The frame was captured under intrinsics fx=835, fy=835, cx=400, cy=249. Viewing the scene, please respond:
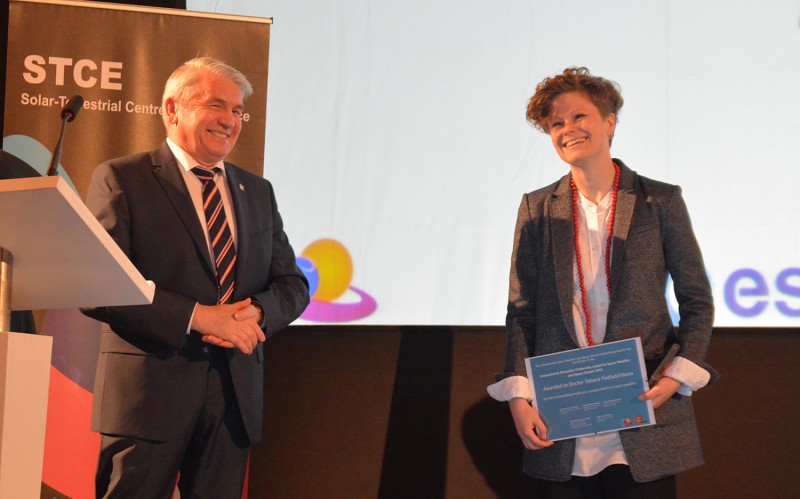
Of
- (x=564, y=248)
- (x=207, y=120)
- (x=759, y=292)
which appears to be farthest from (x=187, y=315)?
(x=759, y=292)

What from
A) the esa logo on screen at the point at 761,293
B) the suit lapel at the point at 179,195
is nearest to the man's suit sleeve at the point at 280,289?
the suit lapel at the point at 179,195

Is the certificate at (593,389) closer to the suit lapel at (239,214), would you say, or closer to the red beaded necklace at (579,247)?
the red beaded necklace at (579,247)

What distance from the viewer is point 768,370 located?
3486 mm

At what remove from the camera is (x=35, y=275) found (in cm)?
158

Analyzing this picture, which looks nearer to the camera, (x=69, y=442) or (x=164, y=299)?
(x=164, y=299)

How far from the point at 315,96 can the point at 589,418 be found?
6.16 feet

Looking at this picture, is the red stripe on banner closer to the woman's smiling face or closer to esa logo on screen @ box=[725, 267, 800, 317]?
the woman's smiling face

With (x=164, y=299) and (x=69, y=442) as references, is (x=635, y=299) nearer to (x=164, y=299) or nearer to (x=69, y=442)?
(x=164, y=299)

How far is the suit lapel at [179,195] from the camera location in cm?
238

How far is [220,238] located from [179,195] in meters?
0.17

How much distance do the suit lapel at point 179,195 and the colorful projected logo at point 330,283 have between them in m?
1.02

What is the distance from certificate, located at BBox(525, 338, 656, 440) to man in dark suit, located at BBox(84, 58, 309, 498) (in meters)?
0.79

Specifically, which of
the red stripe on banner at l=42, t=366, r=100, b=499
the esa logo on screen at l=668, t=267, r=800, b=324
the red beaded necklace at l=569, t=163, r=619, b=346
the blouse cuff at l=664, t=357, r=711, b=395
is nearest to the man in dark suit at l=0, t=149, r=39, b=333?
the red stripe on banner at l=42, t=366, r=100, b=499

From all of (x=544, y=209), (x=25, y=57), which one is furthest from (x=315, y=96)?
(x=544, y=209)
